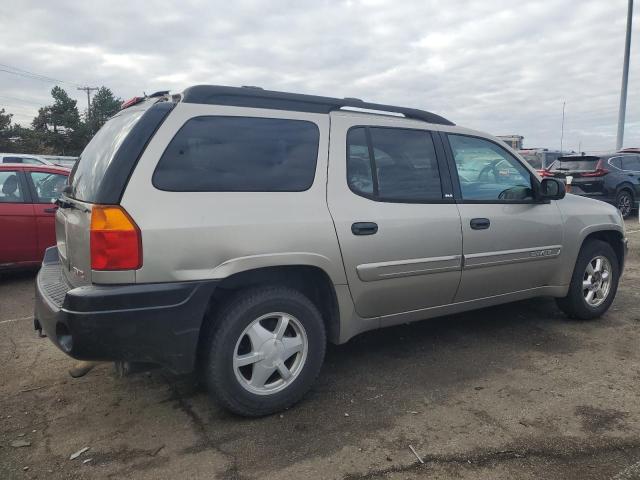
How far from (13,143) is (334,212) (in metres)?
55.1

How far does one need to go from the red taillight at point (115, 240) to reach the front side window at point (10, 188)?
438 centimetres

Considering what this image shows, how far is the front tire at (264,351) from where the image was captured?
9.62 feet

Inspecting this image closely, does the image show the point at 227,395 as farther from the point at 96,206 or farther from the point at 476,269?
the point at 476,269

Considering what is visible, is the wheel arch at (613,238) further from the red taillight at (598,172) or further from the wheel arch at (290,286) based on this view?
the red taillight at (598,172)

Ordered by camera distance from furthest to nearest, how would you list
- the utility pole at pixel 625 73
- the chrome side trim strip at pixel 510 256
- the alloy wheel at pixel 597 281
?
the utility pole at pixel 625 73 < the alloy wheel at pixel 597 281 < the chrome side trim strip at pixel 510 256

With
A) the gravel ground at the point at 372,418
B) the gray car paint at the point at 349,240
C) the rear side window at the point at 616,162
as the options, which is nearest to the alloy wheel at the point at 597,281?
the gray car paint at the point at 349,240

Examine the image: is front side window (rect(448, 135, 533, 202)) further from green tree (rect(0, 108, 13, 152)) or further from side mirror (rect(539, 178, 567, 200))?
green tree (rect(0, 108, 13, 152))

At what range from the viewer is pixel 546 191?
4398mm

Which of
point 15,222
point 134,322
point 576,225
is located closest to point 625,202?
point 576,225

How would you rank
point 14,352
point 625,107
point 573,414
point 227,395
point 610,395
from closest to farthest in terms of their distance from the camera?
1. point 227,395
2. point 573,414
3. point 610,395
4. point 14,352
5. point 625,107

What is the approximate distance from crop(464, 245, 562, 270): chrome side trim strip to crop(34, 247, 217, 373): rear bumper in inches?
79.4

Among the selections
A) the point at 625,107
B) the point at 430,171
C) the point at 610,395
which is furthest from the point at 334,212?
the point at 625,107

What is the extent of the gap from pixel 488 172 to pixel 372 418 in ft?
7.24

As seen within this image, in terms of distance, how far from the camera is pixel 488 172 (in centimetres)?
429
